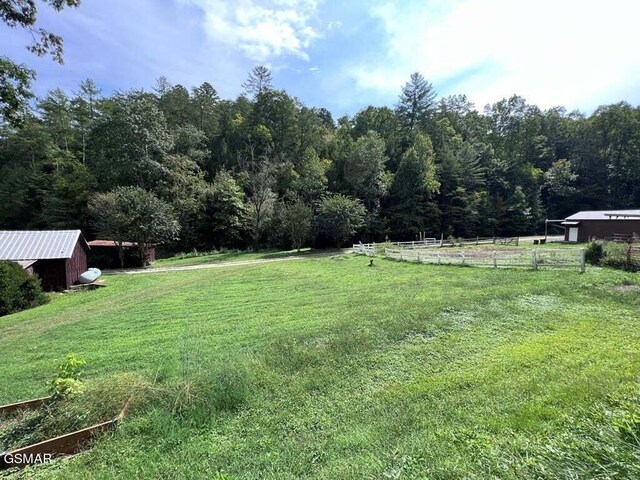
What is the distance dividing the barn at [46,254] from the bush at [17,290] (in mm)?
2082

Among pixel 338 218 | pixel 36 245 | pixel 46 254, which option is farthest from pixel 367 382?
pixel 338 218

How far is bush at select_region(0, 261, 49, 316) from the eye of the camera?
1266cm

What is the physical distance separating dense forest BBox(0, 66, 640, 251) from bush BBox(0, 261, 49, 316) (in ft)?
32.7

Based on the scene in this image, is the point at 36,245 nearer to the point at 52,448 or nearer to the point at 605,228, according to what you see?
the point at 52,448

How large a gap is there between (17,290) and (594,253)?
2567 centimetres

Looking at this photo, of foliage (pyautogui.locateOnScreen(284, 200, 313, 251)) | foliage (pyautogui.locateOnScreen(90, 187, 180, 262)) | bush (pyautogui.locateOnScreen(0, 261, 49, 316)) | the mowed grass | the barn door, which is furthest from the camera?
the barn door

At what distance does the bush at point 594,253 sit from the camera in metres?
14.7

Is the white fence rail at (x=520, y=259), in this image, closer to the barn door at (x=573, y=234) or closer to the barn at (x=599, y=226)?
the barn at (x=599, y=226)

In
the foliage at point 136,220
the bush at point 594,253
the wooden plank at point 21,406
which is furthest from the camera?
the foliage at point 136,220

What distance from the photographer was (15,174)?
36.7 meters

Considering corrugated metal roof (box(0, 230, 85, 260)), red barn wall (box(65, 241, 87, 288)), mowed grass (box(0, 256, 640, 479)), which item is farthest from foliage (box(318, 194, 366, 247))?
mowed grass (box(0, 256, 640, 479))

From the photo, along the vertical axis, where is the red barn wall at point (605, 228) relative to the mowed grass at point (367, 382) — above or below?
above

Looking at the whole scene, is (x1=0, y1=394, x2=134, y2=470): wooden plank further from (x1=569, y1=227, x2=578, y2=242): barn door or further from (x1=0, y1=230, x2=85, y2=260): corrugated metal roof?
(x1=569, y1=227, x2=578, y2=242): barn door

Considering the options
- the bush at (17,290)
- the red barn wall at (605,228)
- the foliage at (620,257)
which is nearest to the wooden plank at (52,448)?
the bush at (17,290)
